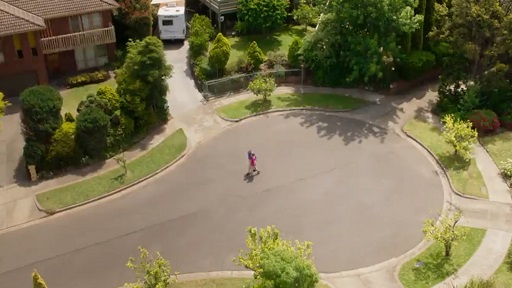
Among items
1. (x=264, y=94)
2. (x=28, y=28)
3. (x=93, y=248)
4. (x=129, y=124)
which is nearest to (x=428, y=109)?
(x=264, y=94)

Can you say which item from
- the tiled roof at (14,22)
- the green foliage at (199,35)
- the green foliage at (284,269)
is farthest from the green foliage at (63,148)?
the green foliage at (284,269)

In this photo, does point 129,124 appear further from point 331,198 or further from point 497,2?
point 497,2

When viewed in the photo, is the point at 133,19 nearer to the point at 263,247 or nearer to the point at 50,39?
the point at 50,39

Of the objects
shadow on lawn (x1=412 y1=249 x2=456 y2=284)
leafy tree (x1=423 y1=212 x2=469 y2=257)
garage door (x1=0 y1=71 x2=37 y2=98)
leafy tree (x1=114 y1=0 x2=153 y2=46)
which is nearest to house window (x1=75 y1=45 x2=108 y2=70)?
leafy tree (x1=114 y1=0 x2=153 y2=46)

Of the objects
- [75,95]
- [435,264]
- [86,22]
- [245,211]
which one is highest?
[86,22]

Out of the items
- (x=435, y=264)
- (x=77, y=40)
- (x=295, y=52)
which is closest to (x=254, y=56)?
(x=295, y=52)

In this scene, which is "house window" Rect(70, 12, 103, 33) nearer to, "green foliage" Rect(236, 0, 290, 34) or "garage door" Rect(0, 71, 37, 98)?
"garage door" Rect(0, 71, 37, 98)
